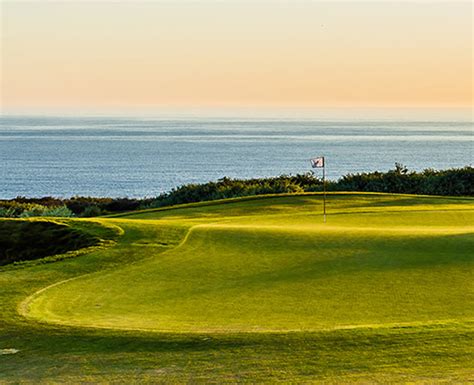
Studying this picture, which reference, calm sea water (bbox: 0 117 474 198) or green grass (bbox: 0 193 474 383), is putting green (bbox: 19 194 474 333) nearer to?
green grass (bbox: 0 193 474 383)

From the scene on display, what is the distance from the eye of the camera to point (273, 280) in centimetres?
1483

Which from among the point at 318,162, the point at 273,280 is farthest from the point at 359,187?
the point at 273,280

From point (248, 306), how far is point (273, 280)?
6.52 ft

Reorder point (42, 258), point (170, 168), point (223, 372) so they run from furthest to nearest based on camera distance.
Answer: point (170, 168) < point (42, 258) < point (223, 372)

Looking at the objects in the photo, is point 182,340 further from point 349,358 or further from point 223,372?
point 349,358

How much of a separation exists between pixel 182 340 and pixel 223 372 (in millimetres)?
1247

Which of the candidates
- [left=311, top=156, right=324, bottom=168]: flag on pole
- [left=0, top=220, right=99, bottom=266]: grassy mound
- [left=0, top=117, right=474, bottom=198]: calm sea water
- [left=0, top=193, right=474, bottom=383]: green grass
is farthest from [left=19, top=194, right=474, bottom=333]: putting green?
[left=0, top=117, right=474, bottom=198]: calm sea water

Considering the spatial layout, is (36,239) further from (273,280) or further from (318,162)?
(318,162)

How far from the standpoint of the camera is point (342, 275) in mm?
15133

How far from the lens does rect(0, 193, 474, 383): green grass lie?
9.75 m

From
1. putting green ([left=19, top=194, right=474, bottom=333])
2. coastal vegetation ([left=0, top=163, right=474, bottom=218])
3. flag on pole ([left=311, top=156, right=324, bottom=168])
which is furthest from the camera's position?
coastal vegetation ([left=0, top=163, right=474, bottom=218])

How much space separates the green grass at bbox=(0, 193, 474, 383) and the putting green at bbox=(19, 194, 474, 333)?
0.12ft

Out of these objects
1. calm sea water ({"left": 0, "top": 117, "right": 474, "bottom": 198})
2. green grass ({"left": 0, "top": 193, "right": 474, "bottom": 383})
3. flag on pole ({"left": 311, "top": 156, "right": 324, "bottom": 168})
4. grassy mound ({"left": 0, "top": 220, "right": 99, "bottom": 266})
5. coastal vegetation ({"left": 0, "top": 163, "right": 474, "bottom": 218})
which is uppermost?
calm sea water ({"left": 0, "top": 117, "right": 474, "bottom": 198})

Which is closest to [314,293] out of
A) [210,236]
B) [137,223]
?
[210,236]
